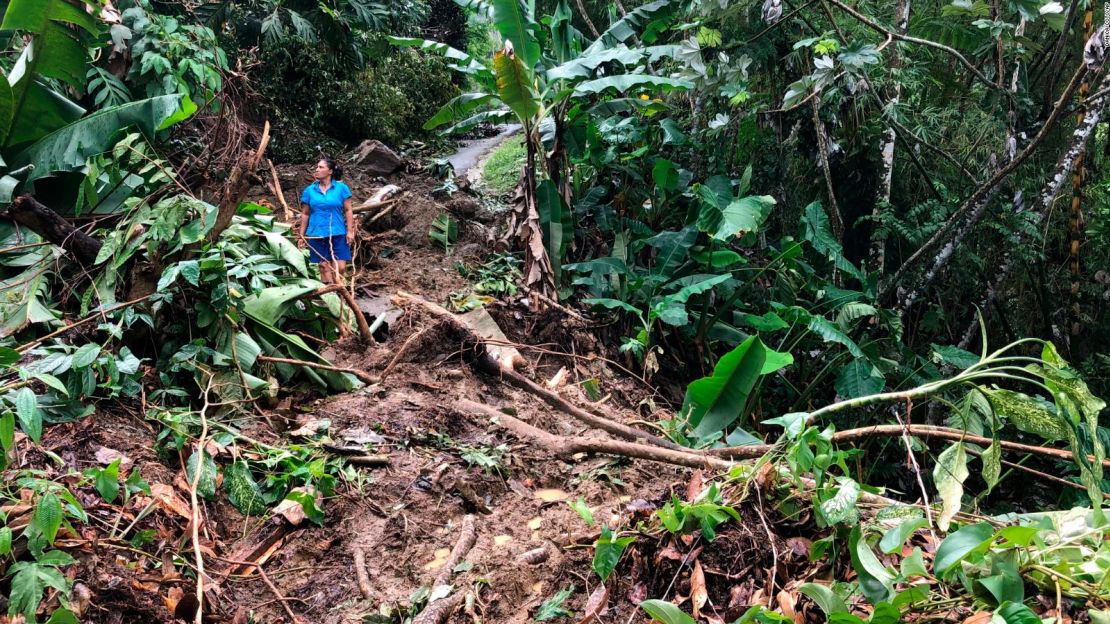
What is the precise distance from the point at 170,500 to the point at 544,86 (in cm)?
552

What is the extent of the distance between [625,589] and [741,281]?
5520 millimetres

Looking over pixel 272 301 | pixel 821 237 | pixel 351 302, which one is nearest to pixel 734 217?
pixel 821 237

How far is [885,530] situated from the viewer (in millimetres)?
2303

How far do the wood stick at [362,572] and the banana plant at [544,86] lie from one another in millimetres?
4041

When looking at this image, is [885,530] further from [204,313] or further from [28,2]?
[28,2]

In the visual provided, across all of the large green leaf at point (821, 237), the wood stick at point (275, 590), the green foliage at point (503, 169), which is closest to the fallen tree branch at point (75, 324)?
the wood stick at point (275, 590)

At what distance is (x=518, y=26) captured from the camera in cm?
689

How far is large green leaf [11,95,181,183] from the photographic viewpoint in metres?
4.84

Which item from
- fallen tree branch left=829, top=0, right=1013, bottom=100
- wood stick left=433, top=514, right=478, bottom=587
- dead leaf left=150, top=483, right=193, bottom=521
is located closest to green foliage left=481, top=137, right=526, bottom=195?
fallen tree branch left=829, top=0, right=1013, bottom=100

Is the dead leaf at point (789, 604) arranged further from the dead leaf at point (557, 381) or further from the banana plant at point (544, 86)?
the banana plant at point (544, 86)

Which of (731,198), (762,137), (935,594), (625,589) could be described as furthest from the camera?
(762,137)

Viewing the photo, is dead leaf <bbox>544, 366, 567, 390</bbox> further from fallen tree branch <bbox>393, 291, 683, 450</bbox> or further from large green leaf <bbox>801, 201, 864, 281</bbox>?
large green leaf <bbox>801, 201, 864, 281</bbox>

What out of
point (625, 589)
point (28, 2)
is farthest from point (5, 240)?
point (625, 589)

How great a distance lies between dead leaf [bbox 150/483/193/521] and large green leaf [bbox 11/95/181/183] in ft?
8.62
